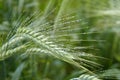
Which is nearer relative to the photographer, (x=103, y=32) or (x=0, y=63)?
(x=0, y=63)

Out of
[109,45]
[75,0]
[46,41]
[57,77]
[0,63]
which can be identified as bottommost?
[46,41]

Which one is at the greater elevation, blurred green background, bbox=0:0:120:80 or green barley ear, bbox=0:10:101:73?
blurred green background, bbox=0:0:120:80

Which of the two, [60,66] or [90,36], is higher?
[90,36]

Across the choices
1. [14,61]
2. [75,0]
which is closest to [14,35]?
[14,61]

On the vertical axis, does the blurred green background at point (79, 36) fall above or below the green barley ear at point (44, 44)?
above

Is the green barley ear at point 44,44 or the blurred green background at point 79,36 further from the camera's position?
the blurred green background at point 79,36

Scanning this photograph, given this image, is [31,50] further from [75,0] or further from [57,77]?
[75,0]

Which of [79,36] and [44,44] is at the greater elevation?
[79,36]

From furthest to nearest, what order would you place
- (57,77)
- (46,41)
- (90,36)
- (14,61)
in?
1. (90,36)
2. (57,77)
3. (14,61)
4. (46,41)

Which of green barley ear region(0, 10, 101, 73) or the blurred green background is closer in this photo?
green barley ear region(0, 10, 101, 73)

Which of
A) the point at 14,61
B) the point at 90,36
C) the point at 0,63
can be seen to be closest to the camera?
the point at 0,63

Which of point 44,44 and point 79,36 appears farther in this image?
point 79,36
